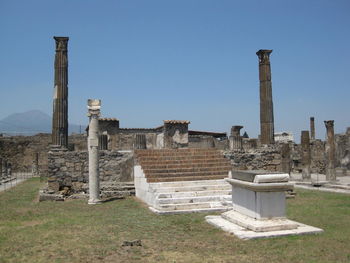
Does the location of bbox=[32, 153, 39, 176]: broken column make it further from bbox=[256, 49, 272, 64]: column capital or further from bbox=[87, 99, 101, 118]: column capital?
bbox=[256, 49, 272, 64]: column capital

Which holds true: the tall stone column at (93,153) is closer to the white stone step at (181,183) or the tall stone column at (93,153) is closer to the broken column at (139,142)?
the white stone step at (181,183)

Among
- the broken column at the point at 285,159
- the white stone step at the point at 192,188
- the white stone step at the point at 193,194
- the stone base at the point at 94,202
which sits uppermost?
the broken column at the point at 285,159

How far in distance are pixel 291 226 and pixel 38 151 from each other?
32.8 meters

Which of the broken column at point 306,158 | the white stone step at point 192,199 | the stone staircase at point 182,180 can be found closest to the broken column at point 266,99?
the stone staircase at point 182,180

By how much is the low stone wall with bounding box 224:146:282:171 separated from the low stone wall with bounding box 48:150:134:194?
12.8 feet

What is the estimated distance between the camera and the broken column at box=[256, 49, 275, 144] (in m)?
15.5

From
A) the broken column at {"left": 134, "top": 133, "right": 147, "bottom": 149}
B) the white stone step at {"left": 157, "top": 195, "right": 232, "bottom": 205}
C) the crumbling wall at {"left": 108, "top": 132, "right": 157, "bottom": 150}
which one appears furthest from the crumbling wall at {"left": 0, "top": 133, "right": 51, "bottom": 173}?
the white stone step at {"left": 157, "top": 195, "right": 232, "bottom": 205}

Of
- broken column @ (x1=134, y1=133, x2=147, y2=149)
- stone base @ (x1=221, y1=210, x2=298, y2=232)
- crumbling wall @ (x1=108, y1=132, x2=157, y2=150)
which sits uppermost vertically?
crumbling wall @ (x1=108, y1=132, x2=157, y2=150)

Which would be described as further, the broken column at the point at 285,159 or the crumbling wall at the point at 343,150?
the crumbling wall at the point at 343,150

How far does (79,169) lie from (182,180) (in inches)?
170

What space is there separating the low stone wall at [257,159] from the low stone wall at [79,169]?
12.8ft

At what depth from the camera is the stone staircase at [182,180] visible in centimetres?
1013

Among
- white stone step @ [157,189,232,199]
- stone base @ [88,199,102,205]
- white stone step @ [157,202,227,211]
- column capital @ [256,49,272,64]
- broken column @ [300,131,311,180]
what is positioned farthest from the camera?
broken column @ [300,131,311,180]

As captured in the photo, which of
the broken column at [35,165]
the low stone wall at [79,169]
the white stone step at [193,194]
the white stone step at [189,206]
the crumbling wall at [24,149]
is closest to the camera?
the white stone step at [189,206]
